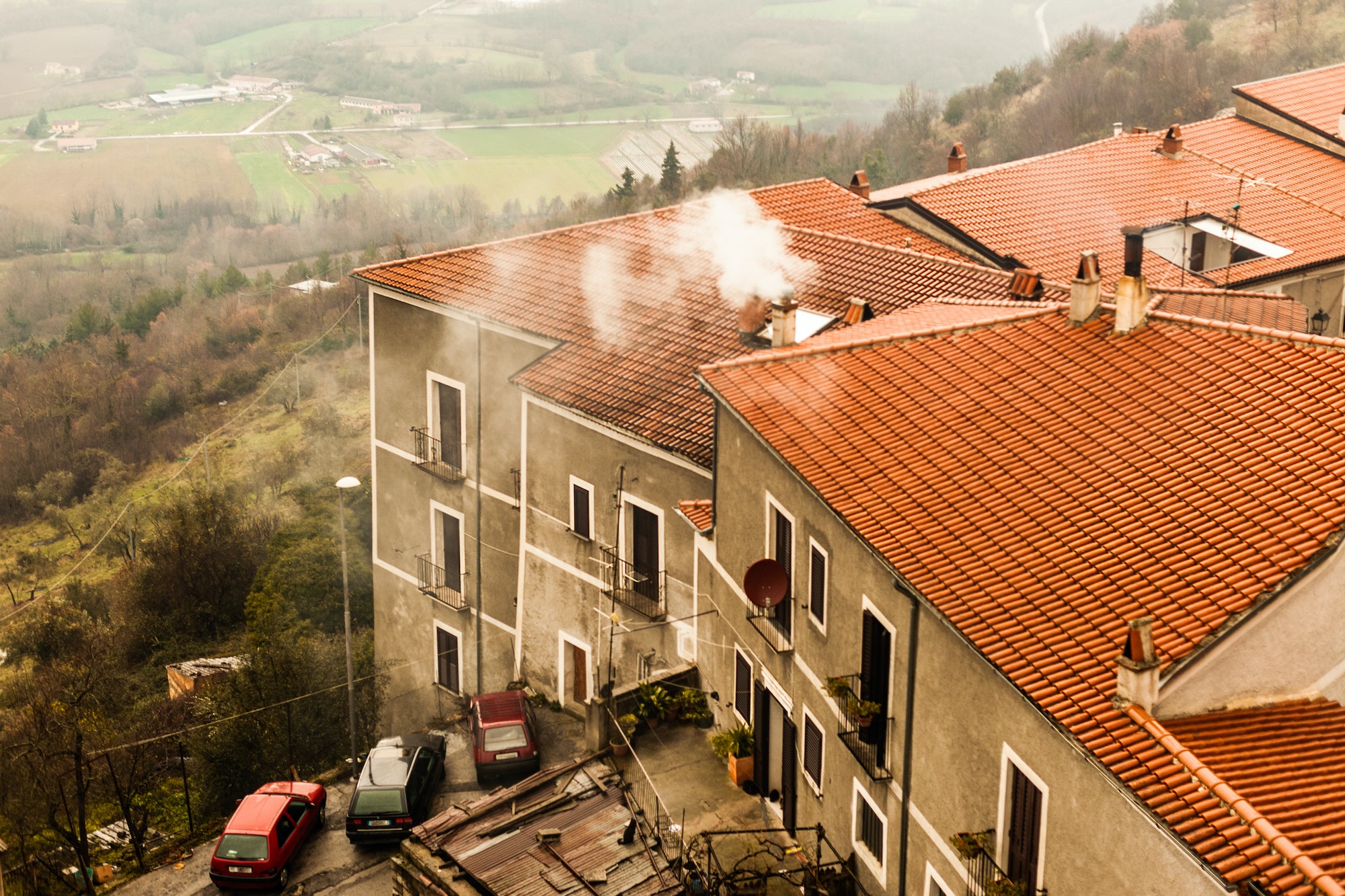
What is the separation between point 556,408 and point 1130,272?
1240 centimetres

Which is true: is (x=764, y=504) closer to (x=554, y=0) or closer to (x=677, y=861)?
(x=677, y=861)

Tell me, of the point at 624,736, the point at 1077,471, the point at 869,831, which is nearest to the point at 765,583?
the point at 869,831

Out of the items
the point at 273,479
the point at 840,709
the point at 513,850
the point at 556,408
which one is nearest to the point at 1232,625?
the point at 840,709

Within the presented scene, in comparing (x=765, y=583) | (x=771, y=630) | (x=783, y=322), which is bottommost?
(x=771, y=630)

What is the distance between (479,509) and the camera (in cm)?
3139

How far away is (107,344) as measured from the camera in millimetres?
128000

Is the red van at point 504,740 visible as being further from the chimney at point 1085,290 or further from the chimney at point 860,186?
the chimney at point 860,186

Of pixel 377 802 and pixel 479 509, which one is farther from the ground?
pixel 479 509

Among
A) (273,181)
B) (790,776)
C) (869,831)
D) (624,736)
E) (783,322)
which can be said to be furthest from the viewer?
(273,181)

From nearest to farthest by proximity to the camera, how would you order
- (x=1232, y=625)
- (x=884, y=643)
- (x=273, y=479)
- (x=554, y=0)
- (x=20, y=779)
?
(x=1232, y=625)
(x=884, y=643)
(x=20, y=779)
(x=273, y=479)
(x=554, y=0)

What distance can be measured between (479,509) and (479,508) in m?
0.02

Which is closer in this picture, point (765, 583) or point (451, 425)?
point (765, 583)

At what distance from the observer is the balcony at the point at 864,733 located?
16641 mm

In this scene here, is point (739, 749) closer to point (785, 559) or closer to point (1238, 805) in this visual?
point (785, 559)
